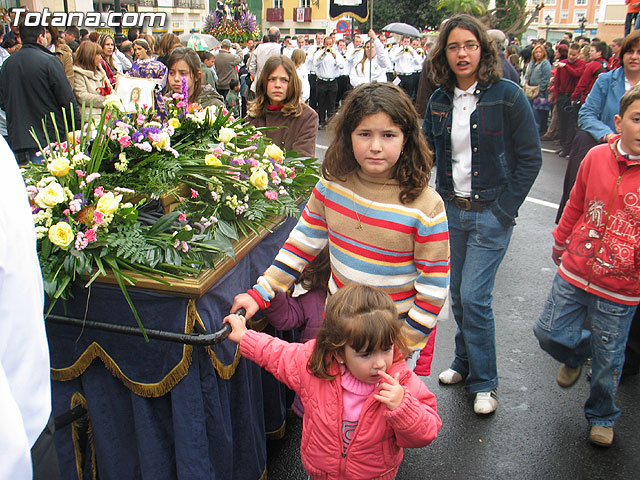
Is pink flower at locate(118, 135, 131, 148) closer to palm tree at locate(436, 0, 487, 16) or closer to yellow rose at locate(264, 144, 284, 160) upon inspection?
yellow rose at locate(264, 144, 284, 160)

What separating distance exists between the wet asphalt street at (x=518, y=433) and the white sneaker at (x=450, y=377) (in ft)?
0.12

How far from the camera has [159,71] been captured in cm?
652

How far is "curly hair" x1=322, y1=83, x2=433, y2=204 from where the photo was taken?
6.97 ft

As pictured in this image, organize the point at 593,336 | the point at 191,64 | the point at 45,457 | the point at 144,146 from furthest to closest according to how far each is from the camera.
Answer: the point at 191,64 → the point at 593,336 → the point at 144,146 → the point at 45,457

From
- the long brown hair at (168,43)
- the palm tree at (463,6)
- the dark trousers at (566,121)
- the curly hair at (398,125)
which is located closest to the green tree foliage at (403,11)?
the palm tree at (463,6)

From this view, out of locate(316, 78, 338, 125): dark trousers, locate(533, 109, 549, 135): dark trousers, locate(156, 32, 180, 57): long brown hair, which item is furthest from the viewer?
locate(316, 78, 338, 125): dark trousers

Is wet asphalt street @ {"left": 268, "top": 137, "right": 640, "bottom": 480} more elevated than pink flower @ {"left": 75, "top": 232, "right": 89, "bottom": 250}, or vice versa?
pink flower @ {"left": 75, "top": 232, "right": 89, "bottom": 250}

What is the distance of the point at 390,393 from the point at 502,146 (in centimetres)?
171

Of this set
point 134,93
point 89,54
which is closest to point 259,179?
point 134,93

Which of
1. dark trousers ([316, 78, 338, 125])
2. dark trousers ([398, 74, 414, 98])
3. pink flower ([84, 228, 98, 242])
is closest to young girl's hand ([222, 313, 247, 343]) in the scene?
pink flower ([84, 228, 98, 242])

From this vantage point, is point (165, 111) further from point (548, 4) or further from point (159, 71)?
point (548, 4)

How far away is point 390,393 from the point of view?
176 cm

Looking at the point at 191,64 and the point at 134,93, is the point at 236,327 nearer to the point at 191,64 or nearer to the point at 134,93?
the point at 134,93

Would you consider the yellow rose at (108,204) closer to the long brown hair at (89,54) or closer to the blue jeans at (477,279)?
the blue jeans at (477,279)
